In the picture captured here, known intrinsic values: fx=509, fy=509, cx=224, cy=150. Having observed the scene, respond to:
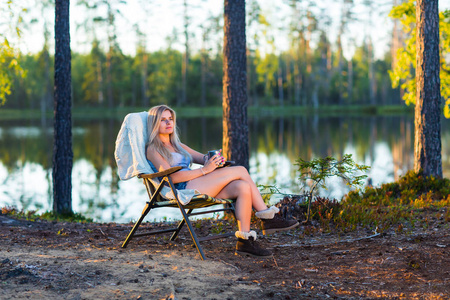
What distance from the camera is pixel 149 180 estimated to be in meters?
4.58

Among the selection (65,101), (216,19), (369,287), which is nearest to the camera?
(369,287)

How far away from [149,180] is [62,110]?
317 cm

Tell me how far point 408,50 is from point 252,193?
7.41 meters

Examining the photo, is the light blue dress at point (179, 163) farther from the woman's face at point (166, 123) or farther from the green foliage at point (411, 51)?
the green foliage at point (411, 51)

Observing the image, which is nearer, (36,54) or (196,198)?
(196,198)

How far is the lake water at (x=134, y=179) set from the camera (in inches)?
387

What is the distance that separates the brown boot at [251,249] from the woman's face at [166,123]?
1168mm

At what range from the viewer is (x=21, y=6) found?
25.4 ft

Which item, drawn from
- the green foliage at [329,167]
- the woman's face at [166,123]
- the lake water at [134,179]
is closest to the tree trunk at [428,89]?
the lake water at [134,179]

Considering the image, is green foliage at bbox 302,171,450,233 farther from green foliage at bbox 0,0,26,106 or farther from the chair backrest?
green foliage at bbox 0,0,26,106

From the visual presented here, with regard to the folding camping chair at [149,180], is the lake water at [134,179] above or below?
below

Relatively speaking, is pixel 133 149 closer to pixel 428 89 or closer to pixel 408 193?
pixel 408 193

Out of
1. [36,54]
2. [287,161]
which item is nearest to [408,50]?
[287,161]

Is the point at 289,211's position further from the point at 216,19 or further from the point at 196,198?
the point at 216,19
